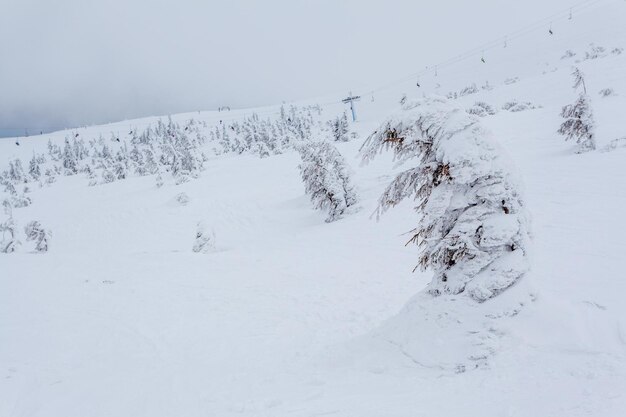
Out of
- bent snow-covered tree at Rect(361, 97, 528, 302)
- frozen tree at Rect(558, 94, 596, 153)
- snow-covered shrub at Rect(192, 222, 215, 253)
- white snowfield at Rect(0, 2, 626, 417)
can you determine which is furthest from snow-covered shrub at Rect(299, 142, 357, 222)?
bent snow-covered tree at Rect(361, 97, 528, 302)

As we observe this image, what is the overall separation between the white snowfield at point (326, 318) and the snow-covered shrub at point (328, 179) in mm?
1757

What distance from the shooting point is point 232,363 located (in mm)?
9227

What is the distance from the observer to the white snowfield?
17.6 feet

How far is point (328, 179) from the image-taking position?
95.4 feet

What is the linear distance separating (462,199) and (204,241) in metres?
21.5

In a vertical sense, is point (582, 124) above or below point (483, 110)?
below

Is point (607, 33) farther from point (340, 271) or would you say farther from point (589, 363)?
point (589, 363)

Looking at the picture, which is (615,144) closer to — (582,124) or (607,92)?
(582,124)

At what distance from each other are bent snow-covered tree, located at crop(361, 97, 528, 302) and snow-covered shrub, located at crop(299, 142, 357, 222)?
21.5 meters

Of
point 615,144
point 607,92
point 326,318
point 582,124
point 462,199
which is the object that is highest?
point 607,92

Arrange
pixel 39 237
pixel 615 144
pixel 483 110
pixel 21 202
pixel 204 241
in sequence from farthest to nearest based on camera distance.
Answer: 1. pixel 21 202
2. pixel 483 110
3. pixel 39 237
4. pixel 204 241
5. pixel 615 144

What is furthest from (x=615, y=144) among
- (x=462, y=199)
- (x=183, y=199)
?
(x=183, y=199)

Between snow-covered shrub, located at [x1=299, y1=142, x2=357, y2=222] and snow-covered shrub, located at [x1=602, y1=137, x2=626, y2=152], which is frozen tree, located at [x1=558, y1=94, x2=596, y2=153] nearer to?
snow-covered shrub, located at [x1=602, y1=137, x2=626, y2=152]

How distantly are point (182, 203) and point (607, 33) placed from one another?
99.7 m
